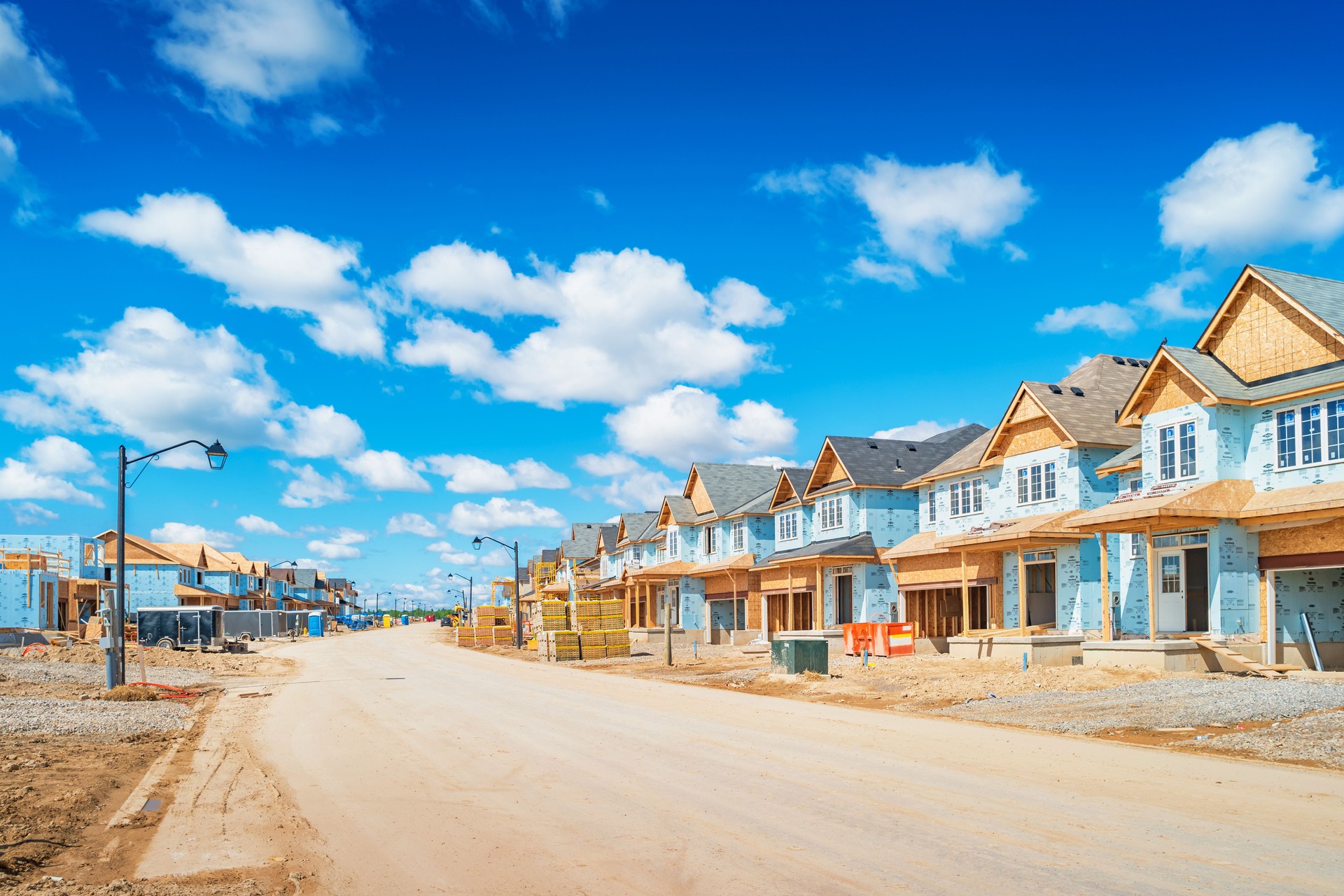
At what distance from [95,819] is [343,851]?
11.2 feet

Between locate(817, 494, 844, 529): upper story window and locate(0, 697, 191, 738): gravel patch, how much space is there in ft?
89.6

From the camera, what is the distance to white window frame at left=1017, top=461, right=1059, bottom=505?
31.5m

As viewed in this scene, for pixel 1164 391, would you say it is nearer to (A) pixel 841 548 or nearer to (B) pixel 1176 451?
(B) pixel 1176 451

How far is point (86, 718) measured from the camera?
1831cm

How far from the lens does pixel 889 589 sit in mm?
40969

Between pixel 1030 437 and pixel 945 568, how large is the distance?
20.7 ft

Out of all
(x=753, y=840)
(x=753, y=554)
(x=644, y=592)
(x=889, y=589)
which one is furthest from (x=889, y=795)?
(x=644, y=592)

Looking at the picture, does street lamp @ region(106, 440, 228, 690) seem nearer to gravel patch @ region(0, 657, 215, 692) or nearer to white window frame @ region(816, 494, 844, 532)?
gravel patch @ region(0, 657, 215, 692)

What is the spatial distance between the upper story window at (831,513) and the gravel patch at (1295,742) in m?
27.2

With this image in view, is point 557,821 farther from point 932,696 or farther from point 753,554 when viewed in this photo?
point 753,554

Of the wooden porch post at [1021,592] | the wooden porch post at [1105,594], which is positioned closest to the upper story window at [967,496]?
the wooden porch post at [1021,592]

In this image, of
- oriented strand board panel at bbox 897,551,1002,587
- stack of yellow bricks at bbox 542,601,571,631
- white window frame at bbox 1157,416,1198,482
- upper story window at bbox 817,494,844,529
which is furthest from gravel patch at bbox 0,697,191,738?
upper story window at bbox 817,494,844,529

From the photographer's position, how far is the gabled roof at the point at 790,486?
4678 cm

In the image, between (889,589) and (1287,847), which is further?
(889,589)
